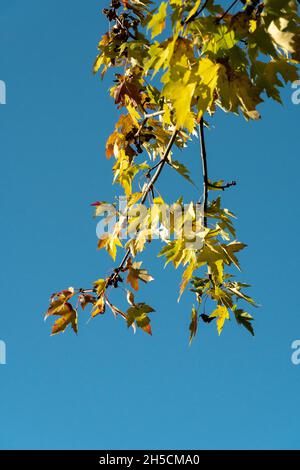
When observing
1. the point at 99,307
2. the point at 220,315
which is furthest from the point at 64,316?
the point at 220,315

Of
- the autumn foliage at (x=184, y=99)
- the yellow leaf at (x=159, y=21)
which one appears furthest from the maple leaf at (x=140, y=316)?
the yellow leaf at (x=159, y=21)

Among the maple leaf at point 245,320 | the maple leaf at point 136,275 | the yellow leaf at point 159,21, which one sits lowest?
the maple leaf at point 245,320

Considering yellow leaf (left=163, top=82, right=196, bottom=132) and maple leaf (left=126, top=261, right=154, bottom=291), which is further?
maple leaf (left=126, top=261, right=154, bottom=291)

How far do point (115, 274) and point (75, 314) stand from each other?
0.92 ft

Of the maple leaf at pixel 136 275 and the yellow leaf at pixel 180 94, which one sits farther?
the maple leaf at pixel 136 275

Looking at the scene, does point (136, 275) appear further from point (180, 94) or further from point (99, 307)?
point (180, 94)

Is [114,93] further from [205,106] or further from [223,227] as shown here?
[205,106]

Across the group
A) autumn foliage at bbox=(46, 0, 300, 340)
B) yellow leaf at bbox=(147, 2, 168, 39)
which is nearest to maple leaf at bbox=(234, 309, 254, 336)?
autumn foliage at bbox=(46, 0, 300, 340)

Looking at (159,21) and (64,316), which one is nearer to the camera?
(159,21)

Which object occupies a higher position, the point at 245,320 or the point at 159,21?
the point at 159,21

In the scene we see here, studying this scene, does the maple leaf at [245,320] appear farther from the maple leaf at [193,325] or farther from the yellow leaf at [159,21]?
the yellow leaf at [159,21]

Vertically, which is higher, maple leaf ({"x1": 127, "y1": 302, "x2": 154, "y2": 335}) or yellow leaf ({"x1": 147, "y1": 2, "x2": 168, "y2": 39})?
yellow leaf ({"x1": 147, "y1": 2, "x2": 168, "y2": 39})

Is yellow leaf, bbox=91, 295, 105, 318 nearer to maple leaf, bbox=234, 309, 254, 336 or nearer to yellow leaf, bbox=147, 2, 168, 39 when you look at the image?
maple leaf, bbox=234, 309, 254, 336

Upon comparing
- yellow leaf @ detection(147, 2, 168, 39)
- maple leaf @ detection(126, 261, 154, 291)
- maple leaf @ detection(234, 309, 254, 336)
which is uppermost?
yellow leaf @ detection(147, 2, 168, 39)
